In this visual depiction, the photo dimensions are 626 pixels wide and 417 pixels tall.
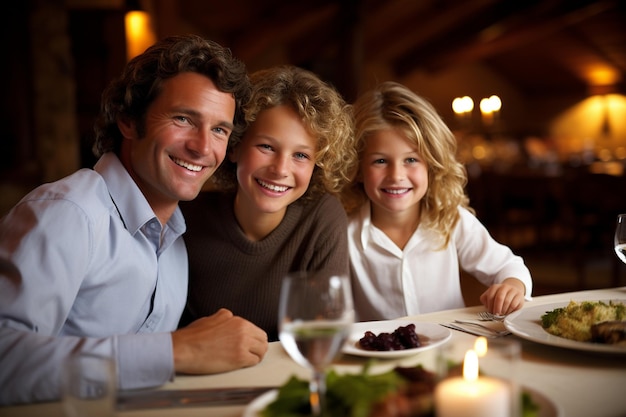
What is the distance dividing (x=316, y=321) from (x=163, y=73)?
1.03 m

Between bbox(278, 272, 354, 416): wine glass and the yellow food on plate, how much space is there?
2.22 feet

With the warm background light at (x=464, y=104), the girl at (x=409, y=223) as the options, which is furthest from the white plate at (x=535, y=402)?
the warm background light at (x=464, y=104)

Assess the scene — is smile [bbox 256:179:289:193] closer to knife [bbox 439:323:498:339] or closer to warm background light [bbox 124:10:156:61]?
knife [bbox 439:323:498:339]

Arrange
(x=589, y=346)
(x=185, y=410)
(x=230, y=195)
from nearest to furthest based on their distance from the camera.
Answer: (x=185, y=410)
(x=589, y=346)
(x=230, y=195)

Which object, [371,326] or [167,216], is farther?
[167,216]

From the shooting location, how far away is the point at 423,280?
220cm

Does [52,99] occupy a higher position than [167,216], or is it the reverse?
[52,99]

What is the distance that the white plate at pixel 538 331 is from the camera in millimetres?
1182

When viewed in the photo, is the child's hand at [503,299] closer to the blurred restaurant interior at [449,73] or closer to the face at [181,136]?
the face at [181,136]

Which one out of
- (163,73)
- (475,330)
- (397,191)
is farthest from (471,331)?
(163,73)

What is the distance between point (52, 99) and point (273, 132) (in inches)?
182

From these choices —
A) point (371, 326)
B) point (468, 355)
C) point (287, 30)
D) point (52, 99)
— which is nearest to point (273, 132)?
point (371, 326)

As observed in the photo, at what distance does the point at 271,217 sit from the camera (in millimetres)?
1969

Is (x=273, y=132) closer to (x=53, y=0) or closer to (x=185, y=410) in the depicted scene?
(x=185, y=410)
